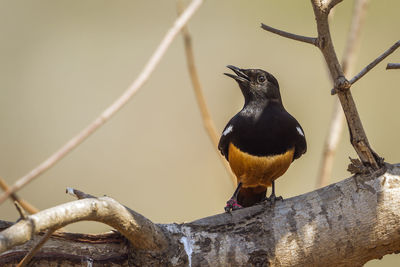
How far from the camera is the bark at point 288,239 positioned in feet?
9.82

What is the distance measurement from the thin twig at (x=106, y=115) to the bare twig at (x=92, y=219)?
257mm

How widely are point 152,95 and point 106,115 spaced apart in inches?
212

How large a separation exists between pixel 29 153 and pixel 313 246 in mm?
5251

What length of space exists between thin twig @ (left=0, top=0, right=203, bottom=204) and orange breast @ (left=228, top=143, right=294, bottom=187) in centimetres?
166

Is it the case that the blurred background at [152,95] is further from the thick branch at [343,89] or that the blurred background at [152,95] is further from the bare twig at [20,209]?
the bare twig at [20,209]

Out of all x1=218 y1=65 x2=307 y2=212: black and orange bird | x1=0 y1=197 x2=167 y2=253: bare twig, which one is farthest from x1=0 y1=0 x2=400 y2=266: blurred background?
x1=0 y1=197 x2=167 y2=253: bare twig

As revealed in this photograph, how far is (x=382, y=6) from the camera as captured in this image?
8.80 m

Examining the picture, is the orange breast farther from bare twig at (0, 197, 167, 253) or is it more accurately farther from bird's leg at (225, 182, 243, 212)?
bare twig at (0, 197, 167, 253)

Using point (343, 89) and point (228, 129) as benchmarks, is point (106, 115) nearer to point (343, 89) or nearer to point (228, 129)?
point (343, 89)

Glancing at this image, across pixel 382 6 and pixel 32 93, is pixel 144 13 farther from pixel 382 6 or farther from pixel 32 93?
pixel 382 6

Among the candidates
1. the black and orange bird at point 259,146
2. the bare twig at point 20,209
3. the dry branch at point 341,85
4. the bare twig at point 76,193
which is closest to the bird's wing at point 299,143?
the black and orange bird at point 259,146

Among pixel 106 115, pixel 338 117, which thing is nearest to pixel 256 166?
pixel 338 117

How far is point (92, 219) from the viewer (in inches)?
94.7

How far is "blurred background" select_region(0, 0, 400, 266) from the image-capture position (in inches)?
288
